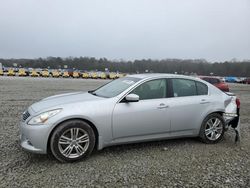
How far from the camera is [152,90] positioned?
4.62m

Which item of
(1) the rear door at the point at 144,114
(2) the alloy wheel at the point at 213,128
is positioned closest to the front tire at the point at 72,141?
(1) the rear door at the point at 144,114

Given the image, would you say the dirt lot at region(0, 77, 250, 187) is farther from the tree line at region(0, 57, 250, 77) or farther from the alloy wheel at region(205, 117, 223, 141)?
the tree line at region(0, 57, 250, 77)

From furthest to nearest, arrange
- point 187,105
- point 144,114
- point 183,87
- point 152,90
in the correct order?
point 183,87 < point 187,105 < point 152,90 < point 144,114

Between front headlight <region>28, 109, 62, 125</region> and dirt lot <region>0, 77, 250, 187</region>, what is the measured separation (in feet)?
2.27

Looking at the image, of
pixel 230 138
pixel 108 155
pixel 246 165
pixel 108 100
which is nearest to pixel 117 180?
pixel 108 155

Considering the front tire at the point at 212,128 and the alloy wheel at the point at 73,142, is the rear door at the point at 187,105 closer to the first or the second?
the front tire at the point at 212,128

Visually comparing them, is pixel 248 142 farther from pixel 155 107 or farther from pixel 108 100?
pixel 108 100

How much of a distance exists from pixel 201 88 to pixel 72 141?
296 cm

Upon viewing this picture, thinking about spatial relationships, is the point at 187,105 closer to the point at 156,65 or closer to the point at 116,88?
the point at 116,88

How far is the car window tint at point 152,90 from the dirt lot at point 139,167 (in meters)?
1.04

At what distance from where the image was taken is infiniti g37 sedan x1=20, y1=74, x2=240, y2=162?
3822 millimetres

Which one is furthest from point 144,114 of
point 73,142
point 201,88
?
point 201,88

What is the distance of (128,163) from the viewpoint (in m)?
3.96

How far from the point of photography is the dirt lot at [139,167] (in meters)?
3.34
